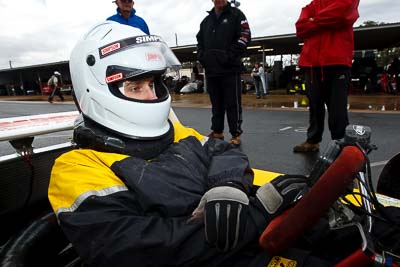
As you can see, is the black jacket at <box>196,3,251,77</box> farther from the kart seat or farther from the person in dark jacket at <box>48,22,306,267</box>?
the kart seat

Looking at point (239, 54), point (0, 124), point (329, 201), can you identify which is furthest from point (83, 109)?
point (239, 54)

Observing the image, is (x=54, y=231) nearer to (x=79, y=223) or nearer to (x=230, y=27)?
(x=79, y=223)

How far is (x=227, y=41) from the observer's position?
12.4ft

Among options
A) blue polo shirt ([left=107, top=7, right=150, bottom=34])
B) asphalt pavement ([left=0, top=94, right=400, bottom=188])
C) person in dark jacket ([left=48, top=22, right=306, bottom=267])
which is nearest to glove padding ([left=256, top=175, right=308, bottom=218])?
person in dark jacket ([left=48, top=22, right=306, bottom=267])

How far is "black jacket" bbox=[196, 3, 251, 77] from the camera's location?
3756 millimetres

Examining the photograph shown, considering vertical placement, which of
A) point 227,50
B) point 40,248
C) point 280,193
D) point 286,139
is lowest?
point 286,139

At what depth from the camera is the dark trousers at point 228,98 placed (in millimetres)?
3803

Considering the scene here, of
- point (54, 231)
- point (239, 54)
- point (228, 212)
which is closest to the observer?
point (228, 212)

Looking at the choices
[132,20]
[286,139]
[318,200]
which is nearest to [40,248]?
[318,200]

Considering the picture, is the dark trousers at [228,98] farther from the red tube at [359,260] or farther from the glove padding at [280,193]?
the red tube at [359,260]

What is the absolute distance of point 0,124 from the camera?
69.8 inches

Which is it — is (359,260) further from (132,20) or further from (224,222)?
(132,20)

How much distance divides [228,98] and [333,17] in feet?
4.56

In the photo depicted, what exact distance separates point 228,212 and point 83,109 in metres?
0.82
